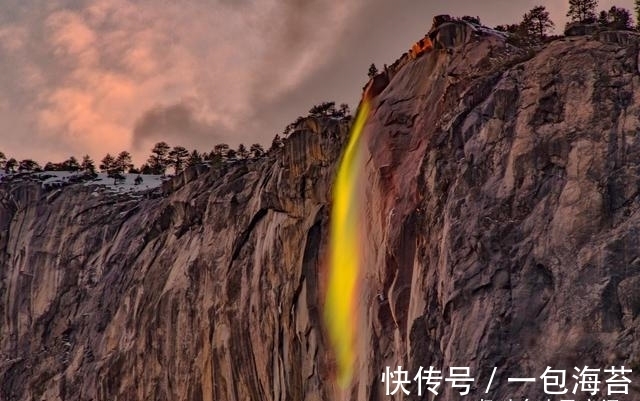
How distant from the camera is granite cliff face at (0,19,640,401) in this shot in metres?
36.0

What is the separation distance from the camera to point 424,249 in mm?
43719

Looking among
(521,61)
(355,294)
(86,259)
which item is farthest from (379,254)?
(86,259)

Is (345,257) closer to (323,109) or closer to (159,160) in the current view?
(323,109)

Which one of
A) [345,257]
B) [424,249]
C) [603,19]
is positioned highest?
[603,19]

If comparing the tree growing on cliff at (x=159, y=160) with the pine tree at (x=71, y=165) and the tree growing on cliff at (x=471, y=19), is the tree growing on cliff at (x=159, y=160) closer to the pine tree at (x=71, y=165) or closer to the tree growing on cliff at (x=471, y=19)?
the pine tree at (x=71, y=165)

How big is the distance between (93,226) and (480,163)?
6894cm

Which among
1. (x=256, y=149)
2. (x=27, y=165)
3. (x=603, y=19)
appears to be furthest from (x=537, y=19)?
(x=27, y=165)

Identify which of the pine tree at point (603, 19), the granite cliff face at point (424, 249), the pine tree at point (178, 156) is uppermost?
the pine tree at point (178, 156)

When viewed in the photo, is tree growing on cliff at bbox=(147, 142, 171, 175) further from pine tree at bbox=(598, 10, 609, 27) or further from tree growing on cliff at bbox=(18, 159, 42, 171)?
pine tree at bbox=(598, 10, 609, 27)


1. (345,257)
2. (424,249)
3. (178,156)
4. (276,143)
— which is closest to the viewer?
(424,249)

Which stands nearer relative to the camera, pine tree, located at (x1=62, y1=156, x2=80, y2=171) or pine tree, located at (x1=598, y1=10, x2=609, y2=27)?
pine tree, located at (x1=598, y1=10, x2=609, y2=27)

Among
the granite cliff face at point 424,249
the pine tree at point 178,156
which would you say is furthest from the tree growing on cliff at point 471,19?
the pine tree at point 178,156

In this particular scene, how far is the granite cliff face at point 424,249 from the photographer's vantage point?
36.0 metres

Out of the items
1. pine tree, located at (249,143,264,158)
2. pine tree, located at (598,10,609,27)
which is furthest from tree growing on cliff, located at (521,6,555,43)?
pine tree, located at (249,143,264,158)
